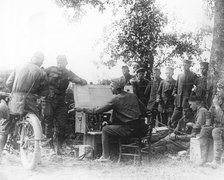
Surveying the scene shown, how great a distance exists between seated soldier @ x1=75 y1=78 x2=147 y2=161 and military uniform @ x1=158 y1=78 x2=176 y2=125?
347cm

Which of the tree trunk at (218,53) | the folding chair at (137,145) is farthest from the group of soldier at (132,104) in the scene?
the tree trunk at (218,53)

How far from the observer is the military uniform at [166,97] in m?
9.59

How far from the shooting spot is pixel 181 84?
8.97 metres

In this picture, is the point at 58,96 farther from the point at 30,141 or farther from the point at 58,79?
the point at 30,141

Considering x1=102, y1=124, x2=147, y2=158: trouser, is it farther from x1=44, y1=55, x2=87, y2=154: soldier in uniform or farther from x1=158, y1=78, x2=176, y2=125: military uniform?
x1=158, y1=78, x2=176, y2=125: military uniform

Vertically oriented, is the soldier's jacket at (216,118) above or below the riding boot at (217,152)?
above

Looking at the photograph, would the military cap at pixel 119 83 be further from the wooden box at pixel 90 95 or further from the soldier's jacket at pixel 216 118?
the soldier's jacket at pixel 216 118

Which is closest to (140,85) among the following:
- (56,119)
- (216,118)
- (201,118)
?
(56,119)

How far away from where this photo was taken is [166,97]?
9648mm

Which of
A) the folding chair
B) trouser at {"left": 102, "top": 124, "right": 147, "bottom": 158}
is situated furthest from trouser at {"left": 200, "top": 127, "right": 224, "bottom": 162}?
trouser at {"left": 102, "top": 124, "right": 147, "bottom": 158}

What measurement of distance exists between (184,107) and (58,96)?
11.3ft

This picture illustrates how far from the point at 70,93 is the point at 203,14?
4.25 metres

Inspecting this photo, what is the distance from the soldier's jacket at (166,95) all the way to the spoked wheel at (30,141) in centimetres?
493

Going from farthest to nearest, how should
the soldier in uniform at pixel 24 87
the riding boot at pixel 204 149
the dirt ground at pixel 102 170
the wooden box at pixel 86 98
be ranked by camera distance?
the wooden box at pixel 86 98 < the riding boot at pixel 204 149 < the soldier in uniform at pixel 24 87 < the dirt ground at pixel 102 170
